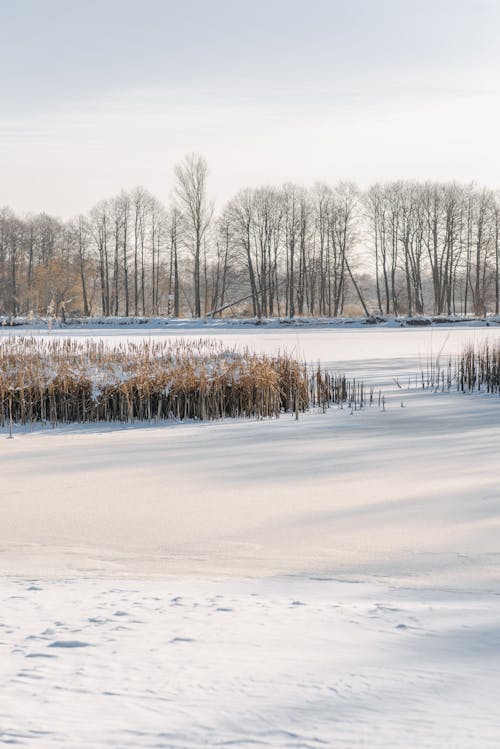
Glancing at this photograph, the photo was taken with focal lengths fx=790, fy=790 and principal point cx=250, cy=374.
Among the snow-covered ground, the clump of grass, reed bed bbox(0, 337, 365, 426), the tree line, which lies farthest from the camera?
the tree line

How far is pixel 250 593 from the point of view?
10.6 feet

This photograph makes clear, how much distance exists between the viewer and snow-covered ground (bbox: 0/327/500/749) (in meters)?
1.99

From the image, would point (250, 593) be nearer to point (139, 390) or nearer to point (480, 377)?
point (139, 390)

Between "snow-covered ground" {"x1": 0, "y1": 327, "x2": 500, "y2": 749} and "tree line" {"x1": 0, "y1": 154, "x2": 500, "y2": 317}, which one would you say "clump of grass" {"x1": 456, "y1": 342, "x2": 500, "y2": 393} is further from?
"tree line" {"x1": 0, "y1": 154, "x2": 500, "y2": 317}

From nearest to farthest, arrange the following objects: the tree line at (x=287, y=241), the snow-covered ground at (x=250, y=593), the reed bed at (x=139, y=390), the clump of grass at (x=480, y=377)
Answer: the snow-covered ground at (x=250, y=593) → the reed bed at (x=139, y=390) → the clump of grass at (x=480, y=377) → the tree line at (x=287, y=241)

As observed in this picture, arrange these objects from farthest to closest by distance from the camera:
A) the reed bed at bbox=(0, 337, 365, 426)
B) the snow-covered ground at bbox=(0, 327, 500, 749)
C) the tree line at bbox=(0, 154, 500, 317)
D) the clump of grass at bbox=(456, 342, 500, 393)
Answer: the tree line at bbox=(0, 154, 500, 317)
the clump of grass at bbox=(456, 342, 500, 393)
the reed bed at bbox=(0, 337, 365, 426)
the snow-covered ground at bbox=(0, 327, 500, 749)

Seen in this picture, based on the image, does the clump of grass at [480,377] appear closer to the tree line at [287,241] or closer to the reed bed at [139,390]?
the reed bed at [139,390]

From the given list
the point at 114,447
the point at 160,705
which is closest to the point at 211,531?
the point at 160,705

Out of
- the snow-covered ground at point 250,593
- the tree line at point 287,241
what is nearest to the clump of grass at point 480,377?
the snow-covered ground at point 250,593

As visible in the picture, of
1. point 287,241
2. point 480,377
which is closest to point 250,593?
point 480,377

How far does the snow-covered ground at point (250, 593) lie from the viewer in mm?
1987

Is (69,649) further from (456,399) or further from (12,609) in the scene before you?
(456,399)

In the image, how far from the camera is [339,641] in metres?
2.55

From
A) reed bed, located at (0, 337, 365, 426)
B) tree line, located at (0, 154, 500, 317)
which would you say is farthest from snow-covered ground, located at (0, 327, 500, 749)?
tree line, located at (0, 154, 500, 317)
